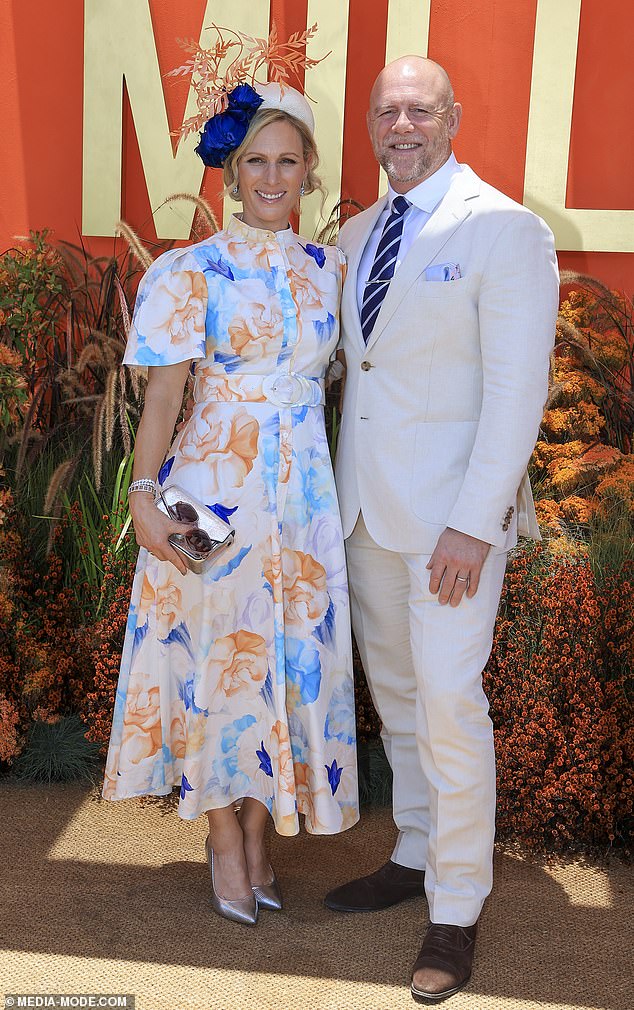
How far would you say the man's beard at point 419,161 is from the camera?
97.6 inches

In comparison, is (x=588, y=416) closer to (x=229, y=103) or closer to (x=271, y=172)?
(x=271, y=172)

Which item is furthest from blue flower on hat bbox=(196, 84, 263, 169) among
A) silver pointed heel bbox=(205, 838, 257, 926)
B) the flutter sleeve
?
silver pointed heel bbox=(205, 838, 257, 926)

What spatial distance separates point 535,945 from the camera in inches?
99.9

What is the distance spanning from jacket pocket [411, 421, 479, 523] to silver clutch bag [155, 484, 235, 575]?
0.46 meters

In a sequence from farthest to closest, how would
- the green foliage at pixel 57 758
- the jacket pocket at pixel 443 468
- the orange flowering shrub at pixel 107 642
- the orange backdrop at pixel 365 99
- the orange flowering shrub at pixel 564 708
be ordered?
the orange backdrop at pixel 365 99 → the green foliage at pixel 57 758 → the orange flowering shrub at pixel 107 642 → the orange flowering shrub at pixel 564 708 → the jacket pocket at pixel 443 468

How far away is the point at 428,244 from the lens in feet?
7.86

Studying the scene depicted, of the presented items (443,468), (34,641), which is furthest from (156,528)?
(34,641)

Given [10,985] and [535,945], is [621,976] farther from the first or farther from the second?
[10,985]

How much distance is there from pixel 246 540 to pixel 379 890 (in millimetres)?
1021

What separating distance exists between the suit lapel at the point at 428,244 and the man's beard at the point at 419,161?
0.33 ft

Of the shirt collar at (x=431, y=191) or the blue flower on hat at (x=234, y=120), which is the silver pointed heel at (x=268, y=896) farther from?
the blue flower on hat at (x=234, y=120)

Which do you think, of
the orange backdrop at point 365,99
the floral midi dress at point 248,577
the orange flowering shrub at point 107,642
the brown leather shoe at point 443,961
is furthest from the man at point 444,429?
the orange backdrop at point 365,99

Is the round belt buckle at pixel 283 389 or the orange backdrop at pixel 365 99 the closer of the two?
the round belt buckle at pixel 283 389

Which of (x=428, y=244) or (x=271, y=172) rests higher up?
(x=271, y=172)
